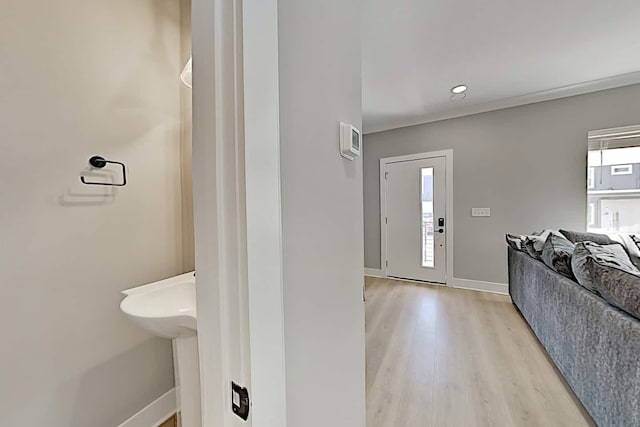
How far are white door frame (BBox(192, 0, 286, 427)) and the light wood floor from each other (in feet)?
4.60

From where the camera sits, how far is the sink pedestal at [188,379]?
3.46ft

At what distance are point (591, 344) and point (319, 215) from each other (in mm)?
1648

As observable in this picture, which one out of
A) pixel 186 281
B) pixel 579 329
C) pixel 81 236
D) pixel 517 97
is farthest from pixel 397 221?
pixel 81 236

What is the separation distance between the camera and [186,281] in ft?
4.49

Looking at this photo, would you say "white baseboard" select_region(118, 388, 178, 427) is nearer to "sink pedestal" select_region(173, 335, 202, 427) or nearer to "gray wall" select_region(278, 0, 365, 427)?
"sink pedestal" select_region(173, 335, 202, 427)

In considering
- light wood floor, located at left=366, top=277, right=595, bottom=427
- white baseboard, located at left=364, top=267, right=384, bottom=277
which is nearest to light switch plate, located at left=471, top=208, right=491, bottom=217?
light wood floor, located at left=366, top=277, right=595, bottom=427

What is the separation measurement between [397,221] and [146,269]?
362 centimetres

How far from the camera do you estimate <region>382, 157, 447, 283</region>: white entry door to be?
159 inches

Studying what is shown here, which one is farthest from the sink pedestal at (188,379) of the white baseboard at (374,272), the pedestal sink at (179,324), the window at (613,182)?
the window at (613,182)

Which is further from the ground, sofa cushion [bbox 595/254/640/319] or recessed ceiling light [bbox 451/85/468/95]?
recessed ceiling light [bbox 451/85/468/95]

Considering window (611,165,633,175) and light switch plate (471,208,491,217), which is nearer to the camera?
window (611,165,633,175)

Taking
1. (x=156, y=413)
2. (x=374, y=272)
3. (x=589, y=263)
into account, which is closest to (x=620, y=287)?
(x=589, y=263)

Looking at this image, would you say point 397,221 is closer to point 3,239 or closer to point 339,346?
point 339,346

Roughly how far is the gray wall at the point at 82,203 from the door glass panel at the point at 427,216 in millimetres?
3486
